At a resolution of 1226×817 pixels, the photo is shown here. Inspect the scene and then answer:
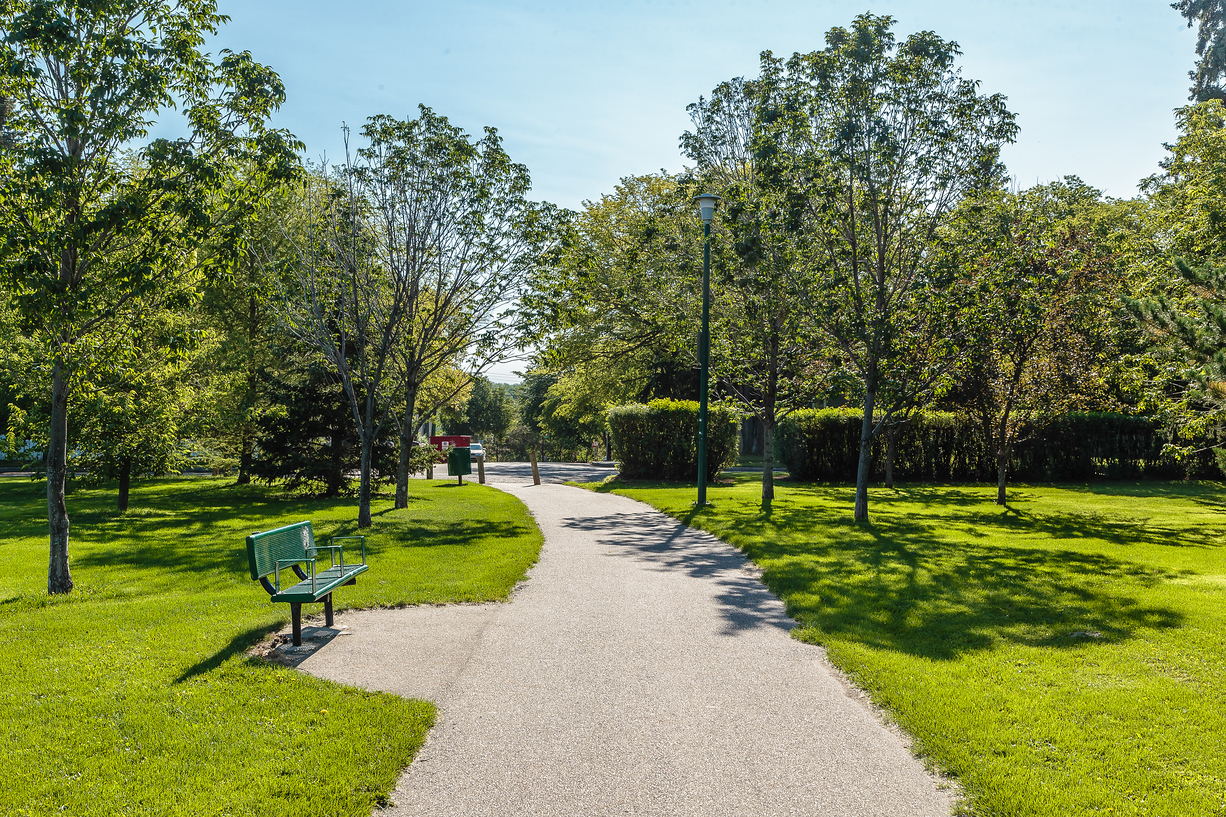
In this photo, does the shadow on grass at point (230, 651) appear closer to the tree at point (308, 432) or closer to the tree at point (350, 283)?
the tree at point (350, 283)

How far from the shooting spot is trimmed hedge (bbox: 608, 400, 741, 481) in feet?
76.1

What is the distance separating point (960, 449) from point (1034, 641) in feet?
64.4

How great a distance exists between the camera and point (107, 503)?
18.5 metres

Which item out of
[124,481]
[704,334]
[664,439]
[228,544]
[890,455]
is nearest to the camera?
[228,544]

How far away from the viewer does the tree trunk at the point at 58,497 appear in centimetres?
826

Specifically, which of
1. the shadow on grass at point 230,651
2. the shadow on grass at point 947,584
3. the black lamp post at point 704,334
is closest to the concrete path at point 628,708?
the shadow on grass at point 230,651

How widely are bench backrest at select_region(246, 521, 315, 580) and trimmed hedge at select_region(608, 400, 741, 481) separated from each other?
16.5m

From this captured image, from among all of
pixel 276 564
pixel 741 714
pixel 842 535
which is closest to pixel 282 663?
pixel 276 564

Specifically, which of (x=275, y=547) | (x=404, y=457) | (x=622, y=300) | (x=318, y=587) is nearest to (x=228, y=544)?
(x=404, y=457)

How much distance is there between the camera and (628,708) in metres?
4.91

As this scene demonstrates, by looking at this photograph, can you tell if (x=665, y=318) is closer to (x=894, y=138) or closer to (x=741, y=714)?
(x=894, y=138)

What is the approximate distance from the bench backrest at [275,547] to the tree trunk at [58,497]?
3.15m

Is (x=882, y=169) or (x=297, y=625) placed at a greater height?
(x=882, y=169)

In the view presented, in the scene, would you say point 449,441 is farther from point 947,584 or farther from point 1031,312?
point 947,584
